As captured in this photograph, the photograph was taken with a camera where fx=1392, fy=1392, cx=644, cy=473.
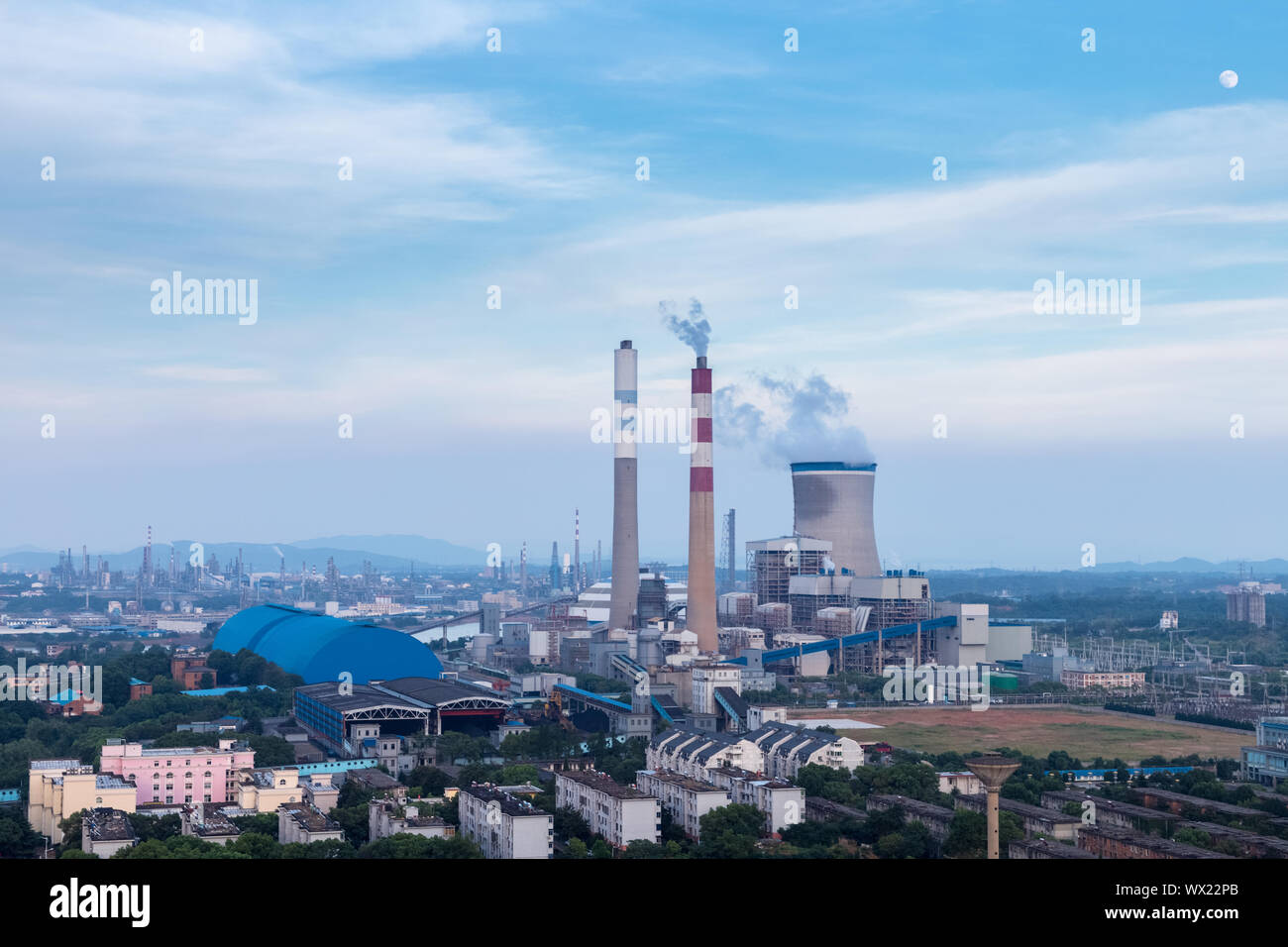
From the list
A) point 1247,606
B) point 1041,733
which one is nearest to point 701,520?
point 1041,733

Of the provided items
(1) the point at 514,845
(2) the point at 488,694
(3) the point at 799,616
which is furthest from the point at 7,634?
(1) the point at 514,845

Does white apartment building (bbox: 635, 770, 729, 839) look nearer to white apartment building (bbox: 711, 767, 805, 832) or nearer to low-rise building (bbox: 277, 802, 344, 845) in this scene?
white apartment building (bbox: 711, 767, 805, 832)

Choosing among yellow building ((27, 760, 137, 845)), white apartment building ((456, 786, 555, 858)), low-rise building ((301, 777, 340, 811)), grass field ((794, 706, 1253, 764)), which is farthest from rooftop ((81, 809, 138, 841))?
grass field ((794, 706, 1253, 764))

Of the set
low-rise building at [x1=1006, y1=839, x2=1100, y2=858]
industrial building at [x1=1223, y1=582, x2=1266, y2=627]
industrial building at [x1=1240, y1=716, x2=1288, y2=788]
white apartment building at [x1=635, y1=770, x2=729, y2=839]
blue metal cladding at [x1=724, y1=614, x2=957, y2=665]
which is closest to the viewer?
low-rise building at [x1=1006, y1=839, x2=1100, y2=858]
